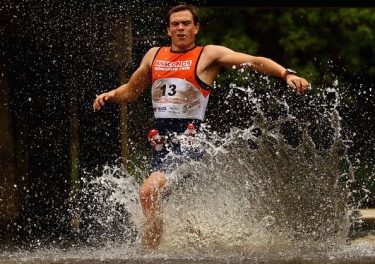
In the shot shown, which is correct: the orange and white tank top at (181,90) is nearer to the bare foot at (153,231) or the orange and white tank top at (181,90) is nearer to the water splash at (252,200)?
the water splash at (252,200)

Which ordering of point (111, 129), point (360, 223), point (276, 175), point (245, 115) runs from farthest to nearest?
1. point (245, 115)
2. point (111, 129)
3. point (360, 223)
4. point (276, 175)

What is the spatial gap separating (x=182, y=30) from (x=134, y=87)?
0.66 metres

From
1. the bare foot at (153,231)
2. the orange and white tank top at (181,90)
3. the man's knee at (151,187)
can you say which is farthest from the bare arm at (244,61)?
the bare foot at (153,231)

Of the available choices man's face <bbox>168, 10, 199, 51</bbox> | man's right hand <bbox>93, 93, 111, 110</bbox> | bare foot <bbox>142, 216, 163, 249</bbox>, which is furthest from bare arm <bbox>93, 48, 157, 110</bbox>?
bare foot <bbox>142, 216, 163, 249</bbox>

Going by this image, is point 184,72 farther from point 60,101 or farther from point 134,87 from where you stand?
point 60,101

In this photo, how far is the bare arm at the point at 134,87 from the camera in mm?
8016

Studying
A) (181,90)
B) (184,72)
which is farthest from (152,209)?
(184,72)

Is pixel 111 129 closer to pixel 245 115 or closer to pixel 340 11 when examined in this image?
pixel 245 115

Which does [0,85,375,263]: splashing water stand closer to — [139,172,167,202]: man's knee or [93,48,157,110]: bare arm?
[139,172,167,202]: man's knee

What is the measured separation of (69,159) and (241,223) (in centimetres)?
510

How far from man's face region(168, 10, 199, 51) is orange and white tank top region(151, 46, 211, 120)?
8 centimetres

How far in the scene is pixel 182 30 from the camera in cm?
784

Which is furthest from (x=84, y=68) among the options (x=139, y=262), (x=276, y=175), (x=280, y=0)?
(x=139, y=262)

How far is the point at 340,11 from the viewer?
23219 mm
